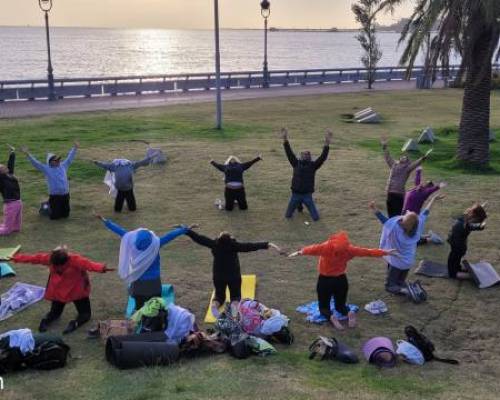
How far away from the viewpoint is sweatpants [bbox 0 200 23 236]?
13.0 meters

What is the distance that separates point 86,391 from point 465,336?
205 inches

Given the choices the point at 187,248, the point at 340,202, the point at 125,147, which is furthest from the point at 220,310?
the point at 125,147

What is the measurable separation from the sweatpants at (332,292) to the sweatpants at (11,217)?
739cm

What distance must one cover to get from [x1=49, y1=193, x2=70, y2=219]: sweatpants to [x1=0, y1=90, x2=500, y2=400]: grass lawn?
12.3 inches

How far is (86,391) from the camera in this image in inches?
261

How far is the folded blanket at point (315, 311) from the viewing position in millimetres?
8922

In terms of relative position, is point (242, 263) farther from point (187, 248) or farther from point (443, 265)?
point (443, 265)

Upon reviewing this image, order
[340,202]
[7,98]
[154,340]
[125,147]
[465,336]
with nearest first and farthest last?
[154,340], [465,336], [340,202], [125,147], [7,98]

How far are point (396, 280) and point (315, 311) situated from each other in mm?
1692

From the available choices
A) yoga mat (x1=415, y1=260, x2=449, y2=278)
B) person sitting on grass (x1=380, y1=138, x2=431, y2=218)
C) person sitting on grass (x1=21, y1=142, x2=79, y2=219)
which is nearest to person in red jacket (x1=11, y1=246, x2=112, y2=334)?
person sitting on grass (x1=21, y1=142, x2=79, y2=219)

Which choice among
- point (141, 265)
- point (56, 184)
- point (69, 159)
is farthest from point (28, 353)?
point (69, 159)

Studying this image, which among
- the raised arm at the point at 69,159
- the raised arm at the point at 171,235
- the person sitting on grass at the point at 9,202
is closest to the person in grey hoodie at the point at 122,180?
the raised arm at the point at 69,159

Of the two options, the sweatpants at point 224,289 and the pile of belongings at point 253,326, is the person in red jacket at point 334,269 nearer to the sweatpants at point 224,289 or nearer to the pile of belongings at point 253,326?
the pile of belongings at point 253,326

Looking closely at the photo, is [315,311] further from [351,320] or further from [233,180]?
[233,180]
